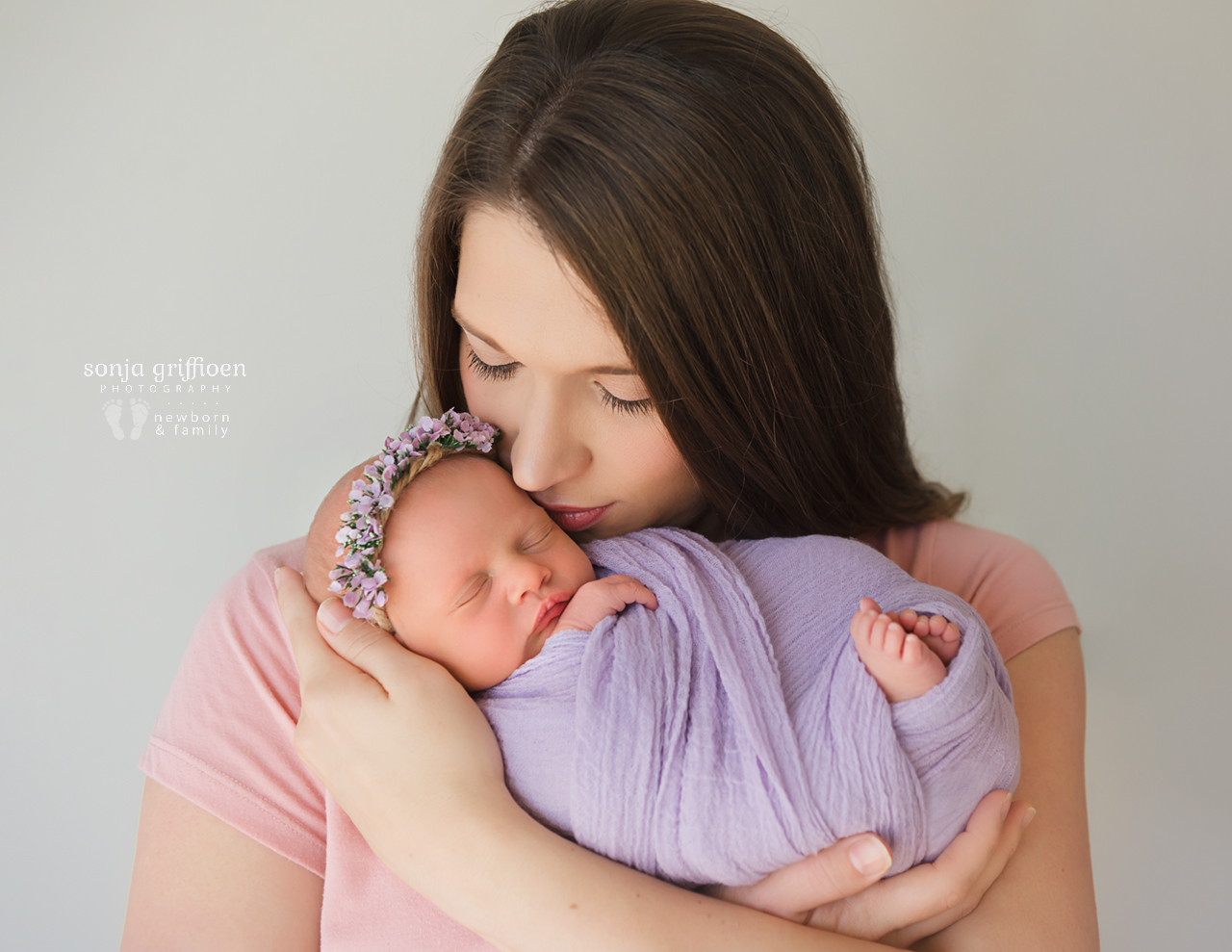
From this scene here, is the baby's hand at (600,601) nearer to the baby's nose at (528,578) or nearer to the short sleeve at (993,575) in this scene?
the baby's nose at (528,578)

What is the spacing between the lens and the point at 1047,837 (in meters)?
1.17

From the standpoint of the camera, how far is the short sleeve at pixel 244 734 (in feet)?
3.78

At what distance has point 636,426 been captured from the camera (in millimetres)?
1244

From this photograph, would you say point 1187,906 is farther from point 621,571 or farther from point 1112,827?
point 621,571

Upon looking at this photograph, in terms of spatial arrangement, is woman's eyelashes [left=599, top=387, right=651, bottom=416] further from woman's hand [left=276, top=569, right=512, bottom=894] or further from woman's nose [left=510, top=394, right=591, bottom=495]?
woman's hand [left=276, top=569, right=512, bottom=894]

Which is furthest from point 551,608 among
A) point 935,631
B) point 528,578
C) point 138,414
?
point 138,414

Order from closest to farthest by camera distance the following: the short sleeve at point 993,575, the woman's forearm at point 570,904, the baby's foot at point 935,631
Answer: the woman's forearm at point 570,904, the baby's foot at point 935,631, the short sleeve at point 993,575

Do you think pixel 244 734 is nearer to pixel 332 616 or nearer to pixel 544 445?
pixel 332 616

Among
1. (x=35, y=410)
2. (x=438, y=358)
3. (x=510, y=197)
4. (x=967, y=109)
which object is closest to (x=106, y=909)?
(x=35, y=410)

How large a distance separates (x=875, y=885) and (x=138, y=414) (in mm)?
1787

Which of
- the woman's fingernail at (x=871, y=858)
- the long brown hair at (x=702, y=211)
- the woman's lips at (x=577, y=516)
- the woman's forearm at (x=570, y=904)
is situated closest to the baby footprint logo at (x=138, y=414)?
the long brown hair at (x=702, y=211)

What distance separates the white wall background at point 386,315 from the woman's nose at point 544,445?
963mm

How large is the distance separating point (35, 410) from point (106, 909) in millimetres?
1240

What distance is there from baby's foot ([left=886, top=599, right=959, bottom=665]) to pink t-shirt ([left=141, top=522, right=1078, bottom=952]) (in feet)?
1.40
